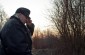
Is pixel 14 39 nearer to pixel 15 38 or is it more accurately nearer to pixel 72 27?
pixel 15 38

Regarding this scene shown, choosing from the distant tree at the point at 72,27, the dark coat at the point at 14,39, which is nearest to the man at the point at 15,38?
the dark coat at the point at 14,39

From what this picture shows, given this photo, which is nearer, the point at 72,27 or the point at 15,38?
the point at 15,38

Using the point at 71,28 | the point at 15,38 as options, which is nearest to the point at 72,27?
the point at 71,28

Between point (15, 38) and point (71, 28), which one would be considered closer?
point (15, 38)

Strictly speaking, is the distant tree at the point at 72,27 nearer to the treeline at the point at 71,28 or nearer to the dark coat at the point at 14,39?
the treeline at the point at 71,28

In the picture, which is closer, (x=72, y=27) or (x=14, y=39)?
(x=14, y=39)

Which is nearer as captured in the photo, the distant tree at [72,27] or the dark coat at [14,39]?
the dark coat at [14,39]

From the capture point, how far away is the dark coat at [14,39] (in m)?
4.60

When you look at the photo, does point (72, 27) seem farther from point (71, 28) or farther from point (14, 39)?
point (14, 39)

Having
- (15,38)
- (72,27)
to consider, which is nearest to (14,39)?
(15,38)

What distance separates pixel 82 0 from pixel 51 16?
3.45 m

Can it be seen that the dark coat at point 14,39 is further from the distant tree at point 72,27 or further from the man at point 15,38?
the distant tree at point 72,27

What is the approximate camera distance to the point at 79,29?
54.2 feet

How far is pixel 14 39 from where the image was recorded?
4605mm
